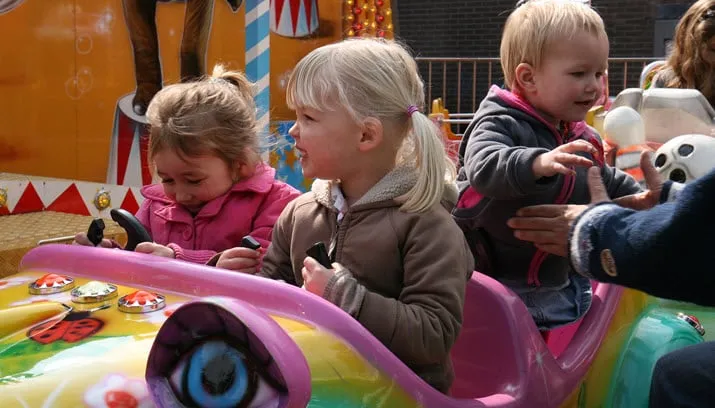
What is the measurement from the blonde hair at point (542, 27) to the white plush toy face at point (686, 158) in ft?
2.93

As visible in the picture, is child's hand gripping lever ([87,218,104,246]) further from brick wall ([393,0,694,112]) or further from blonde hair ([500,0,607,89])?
brick wall ([393,0,694,112])

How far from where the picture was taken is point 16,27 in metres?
3.66

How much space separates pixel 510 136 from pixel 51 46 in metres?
2.41

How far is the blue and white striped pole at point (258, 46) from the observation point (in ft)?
14.4

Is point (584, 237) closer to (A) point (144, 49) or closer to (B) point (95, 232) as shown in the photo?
(B) point (95, 232)

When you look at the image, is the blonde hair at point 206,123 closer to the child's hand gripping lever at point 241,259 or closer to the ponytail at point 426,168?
the child's hand gripping lever at point 241,259

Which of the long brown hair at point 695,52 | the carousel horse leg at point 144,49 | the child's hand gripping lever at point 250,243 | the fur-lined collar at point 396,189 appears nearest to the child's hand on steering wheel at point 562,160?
the fur-lined collar at point 396,189

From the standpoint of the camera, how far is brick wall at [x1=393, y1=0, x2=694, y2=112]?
1222 centimetres

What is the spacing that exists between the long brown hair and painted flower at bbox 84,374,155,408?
3.13 m

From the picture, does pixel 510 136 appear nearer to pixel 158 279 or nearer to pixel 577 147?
pixel 577 147

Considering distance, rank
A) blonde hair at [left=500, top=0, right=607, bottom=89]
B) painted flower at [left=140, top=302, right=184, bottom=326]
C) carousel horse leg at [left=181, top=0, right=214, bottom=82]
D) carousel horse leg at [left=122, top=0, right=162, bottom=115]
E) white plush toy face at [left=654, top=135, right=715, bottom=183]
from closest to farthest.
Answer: painted flower at [left=140, top=302, right=184, bottom=326], blonde hair at [left=500, top=0, right=607, bottom=89], white plush toy face at [left=654, top=135, right=715, bottom=183], carousel horse leg at [left=122, top=0, right=162, bottom=115], carousel horse leg at [left=181, top=0, right=214, bottom=82]

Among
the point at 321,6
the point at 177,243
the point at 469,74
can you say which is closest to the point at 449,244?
the point at 177,243

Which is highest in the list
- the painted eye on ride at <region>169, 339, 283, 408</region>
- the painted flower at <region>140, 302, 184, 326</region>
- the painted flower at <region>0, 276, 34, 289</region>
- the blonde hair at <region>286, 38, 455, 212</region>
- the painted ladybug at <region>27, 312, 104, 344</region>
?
the blonde hair at <region>286, 38, 455, 212</region>

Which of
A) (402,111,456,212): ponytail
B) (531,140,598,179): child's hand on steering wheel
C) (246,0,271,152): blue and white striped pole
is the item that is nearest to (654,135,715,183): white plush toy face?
(531,140,598,179): child's hand on steering wheel
